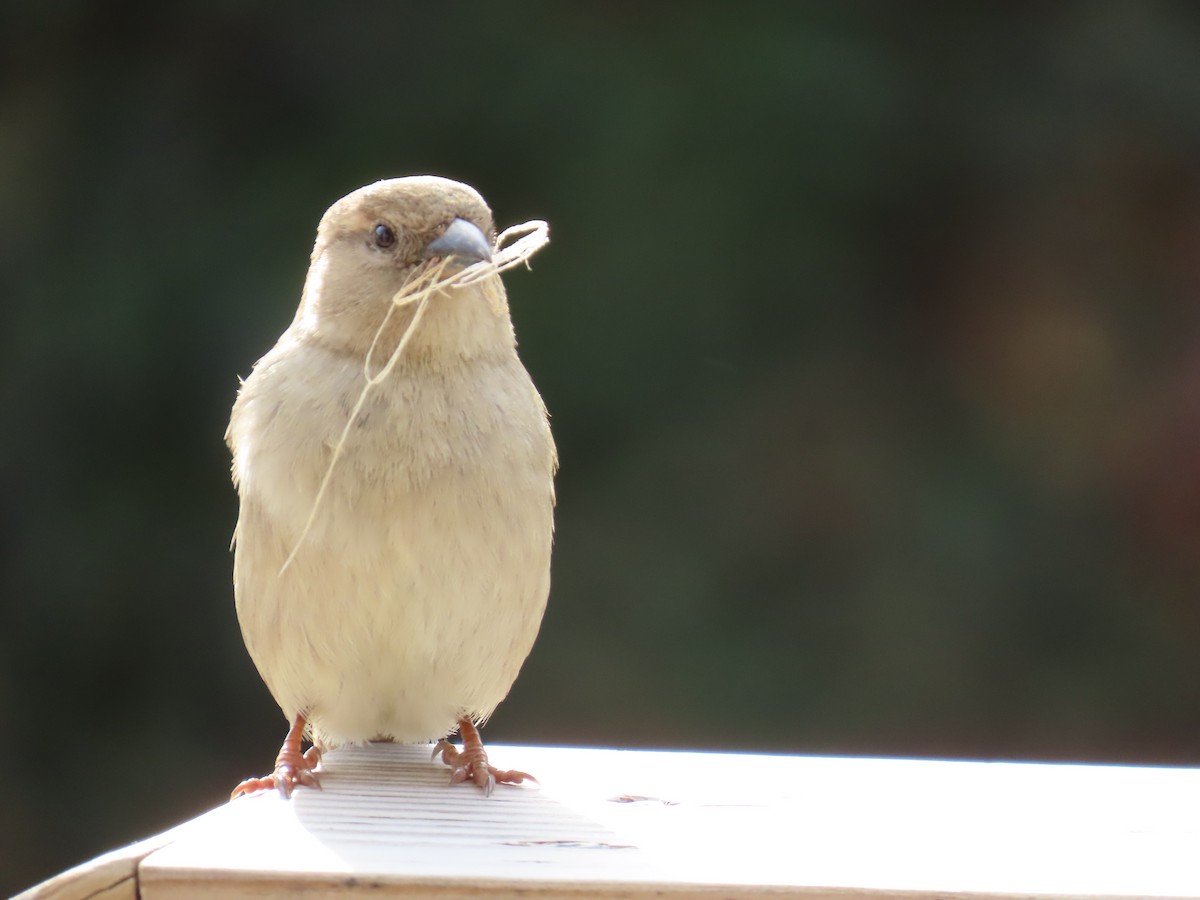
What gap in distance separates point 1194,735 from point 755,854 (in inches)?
108

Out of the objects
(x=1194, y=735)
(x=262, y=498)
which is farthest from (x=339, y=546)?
(x=1194, y=735)

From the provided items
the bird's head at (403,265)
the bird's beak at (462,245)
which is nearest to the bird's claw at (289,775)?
the bird's head at (403,265)

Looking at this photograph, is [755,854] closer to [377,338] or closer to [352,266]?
[377,338]

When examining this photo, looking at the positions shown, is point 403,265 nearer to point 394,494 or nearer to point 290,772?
point 394,494

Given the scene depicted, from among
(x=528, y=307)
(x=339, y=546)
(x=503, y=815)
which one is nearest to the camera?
(x=503, y=815)

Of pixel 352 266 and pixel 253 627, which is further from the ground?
pixel 352 266

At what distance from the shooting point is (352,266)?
2066 millimetres

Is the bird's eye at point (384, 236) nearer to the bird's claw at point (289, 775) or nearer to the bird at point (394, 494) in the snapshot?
the bird at point (394, 494)

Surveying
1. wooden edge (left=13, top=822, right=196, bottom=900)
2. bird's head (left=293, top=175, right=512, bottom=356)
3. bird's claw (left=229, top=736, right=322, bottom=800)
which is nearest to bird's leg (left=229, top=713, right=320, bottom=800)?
bird's claw (left=229, top=736, right=322, bottom=800)

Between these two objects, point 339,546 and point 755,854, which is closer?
point 755,854

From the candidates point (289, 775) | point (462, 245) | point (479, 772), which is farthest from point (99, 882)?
point (462, 245)

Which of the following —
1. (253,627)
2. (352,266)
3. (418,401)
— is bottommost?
(253,627)

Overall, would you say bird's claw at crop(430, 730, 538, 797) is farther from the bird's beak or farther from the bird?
the bird's beak

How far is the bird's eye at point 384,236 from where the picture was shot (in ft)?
6.68
